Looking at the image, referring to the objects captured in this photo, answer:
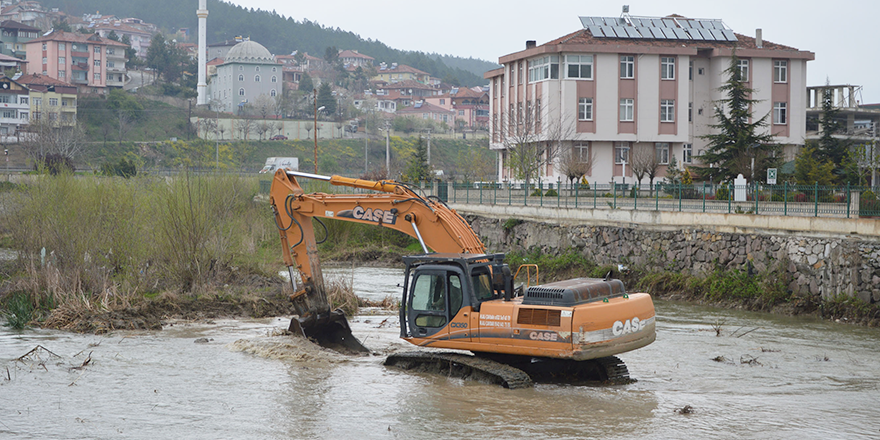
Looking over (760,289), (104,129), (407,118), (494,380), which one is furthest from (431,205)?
(407,118)

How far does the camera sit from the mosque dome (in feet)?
475

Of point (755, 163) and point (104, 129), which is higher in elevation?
point (104, 129)

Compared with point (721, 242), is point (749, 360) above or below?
below

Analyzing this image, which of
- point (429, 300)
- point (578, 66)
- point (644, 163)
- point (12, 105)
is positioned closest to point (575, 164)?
point (644, 163)

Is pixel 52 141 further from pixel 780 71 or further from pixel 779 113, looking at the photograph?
pixel 780 71

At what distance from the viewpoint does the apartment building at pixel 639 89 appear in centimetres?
5047

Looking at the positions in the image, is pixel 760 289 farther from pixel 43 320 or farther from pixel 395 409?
pixel 43 320

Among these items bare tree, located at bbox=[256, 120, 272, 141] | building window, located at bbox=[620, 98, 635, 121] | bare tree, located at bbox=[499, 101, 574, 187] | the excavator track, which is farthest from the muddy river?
bare tree, located at bbox=[256, 120, 272, 141]

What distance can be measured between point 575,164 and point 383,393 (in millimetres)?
35125

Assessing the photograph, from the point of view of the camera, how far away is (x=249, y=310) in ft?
68.0

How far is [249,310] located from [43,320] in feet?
15.4

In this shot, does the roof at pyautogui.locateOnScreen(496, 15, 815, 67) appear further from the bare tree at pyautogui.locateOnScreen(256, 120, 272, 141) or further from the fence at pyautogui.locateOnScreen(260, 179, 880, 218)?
the bare tree at pyautogui.locateOnScreen(256, 120, 272, 141)

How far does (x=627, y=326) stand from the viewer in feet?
39.2

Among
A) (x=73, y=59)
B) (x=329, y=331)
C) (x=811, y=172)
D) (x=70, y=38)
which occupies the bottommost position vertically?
(x=329, y=331)
